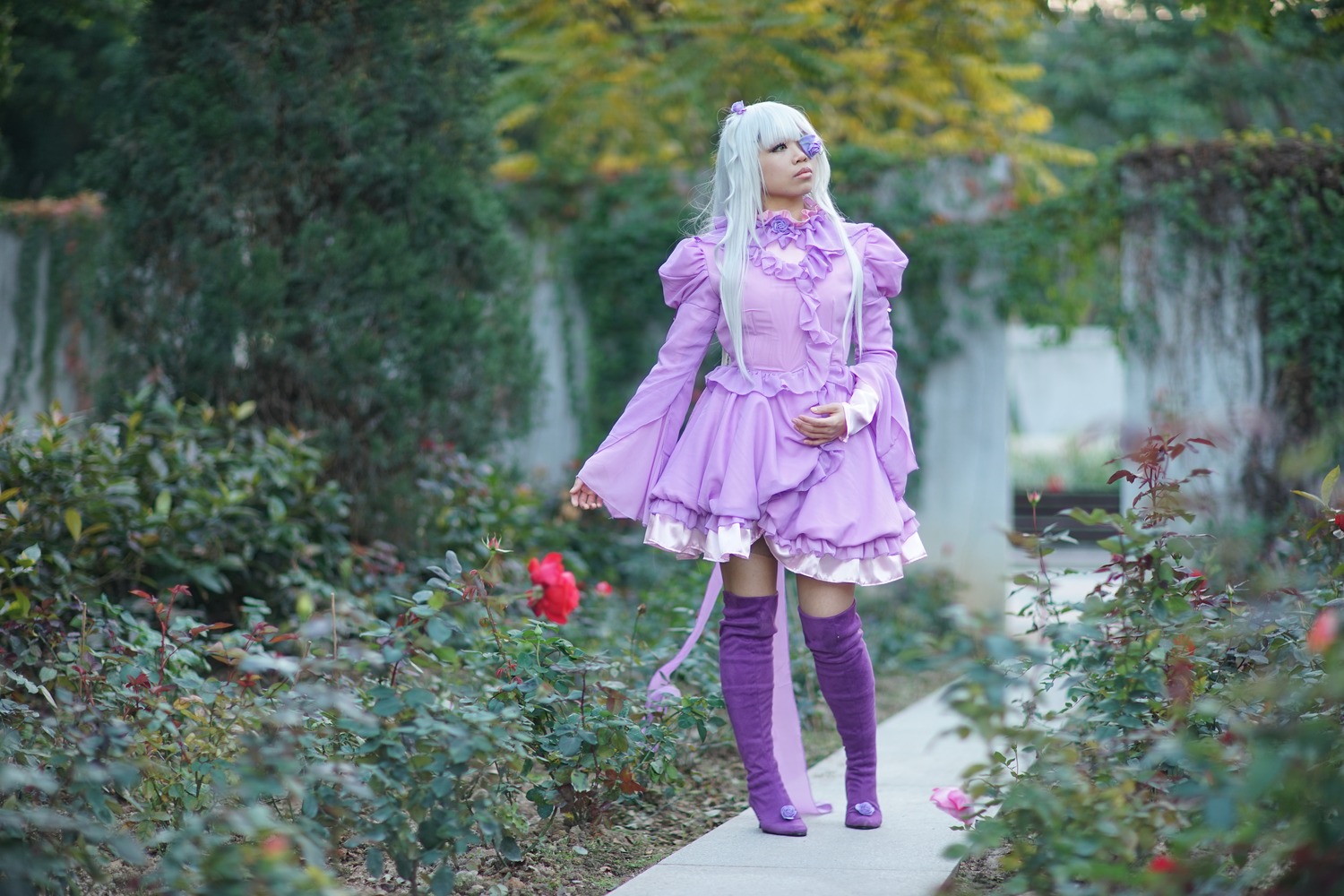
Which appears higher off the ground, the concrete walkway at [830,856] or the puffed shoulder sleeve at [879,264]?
the puffed shoulder sleeve at [879,264]

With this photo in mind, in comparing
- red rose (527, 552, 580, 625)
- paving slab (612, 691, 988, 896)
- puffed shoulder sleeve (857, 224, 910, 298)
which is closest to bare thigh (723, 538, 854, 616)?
paving slab (612, 691, 988, 896)

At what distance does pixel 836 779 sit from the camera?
10.4ft

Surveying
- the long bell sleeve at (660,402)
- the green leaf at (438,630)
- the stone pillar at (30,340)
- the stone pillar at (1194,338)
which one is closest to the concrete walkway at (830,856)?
the green leaf at (438,630)

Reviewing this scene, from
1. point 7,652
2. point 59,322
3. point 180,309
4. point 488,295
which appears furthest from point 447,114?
point 59,322

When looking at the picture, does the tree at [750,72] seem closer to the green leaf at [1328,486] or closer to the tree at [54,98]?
the tree at [54,98]

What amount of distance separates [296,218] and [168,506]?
1.32 metres

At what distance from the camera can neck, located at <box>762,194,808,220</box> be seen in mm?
2730

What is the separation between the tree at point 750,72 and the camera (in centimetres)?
754

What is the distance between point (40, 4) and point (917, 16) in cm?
488

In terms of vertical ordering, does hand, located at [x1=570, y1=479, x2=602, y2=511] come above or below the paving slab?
above

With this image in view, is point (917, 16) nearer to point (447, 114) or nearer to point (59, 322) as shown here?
point (447, 114)

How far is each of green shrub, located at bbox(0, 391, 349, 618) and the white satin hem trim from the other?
1590 mm

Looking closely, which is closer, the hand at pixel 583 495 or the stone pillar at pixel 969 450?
the hand at pixel 583 495

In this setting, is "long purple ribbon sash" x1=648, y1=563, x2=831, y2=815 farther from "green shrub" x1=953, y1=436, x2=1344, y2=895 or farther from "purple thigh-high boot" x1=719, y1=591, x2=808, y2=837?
"green shrub" x1=953, y1=436, x2=1344, y2=895
